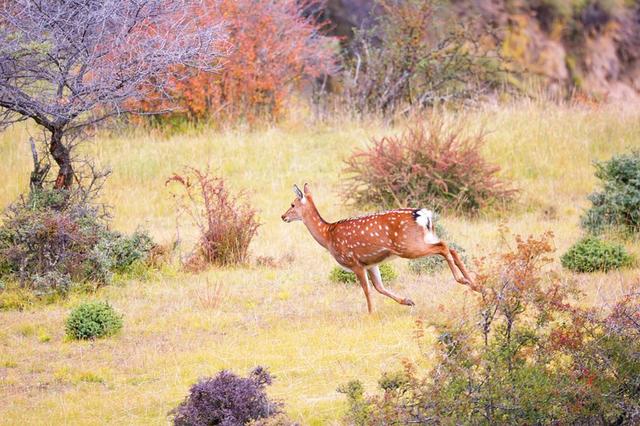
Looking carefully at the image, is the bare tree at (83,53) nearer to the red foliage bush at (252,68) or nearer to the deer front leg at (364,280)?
the deer front leg at (364,280)

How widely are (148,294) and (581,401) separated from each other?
23.9 feet

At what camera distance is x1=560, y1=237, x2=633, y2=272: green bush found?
13508mm

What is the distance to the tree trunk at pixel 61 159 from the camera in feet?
47.3

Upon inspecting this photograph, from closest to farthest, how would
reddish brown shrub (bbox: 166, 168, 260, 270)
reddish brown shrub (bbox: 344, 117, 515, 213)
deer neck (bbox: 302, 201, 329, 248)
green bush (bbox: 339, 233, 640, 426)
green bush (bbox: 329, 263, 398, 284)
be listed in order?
green bush (bbox: 339, 233, 640, 426)
deer neck (bbox: 302, 201, 329, 248)
green bush (bbox: 329, 263, 398, 284)
reddish brown shrub (bbox: 166, 168, 260, 270)
reddish brown shrub (bbox: 344, 117, 515, 213)

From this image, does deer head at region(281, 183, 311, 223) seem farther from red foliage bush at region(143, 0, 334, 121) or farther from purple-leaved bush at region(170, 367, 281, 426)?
red foliage bush at region(143, 0, 334, 121)

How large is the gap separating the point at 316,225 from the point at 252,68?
12419mm

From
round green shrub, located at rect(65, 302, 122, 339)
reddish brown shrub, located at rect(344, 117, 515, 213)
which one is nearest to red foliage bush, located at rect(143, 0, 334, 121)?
reddish brown shrub, located at rect(344, 117, 515, 213)

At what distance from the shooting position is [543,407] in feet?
24.7

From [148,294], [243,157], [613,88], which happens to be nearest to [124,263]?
[148,294]

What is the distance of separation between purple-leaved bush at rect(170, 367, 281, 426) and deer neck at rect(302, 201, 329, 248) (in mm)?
4152

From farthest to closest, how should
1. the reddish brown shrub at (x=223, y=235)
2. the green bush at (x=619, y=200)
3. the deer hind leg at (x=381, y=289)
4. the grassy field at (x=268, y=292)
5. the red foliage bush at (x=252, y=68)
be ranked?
the red foliage bush at (x=252, y=68)
the green bush at (x=619, y=200)
the reddish brown shrub at (x=223, y=235)
the deer hind leg at (x=381, y=289)
the grassy field at (x=268, y=292)

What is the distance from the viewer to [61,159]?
48.1 ft

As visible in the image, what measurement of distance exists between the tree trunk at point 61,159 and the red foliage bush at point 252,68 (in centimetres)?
791

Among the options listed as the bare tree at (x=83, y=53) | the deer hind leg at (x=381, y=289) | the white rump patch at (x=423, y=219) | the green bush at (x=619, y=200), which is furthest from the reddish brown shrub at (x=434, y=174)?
the white rump patch at (x=423, y=219)
